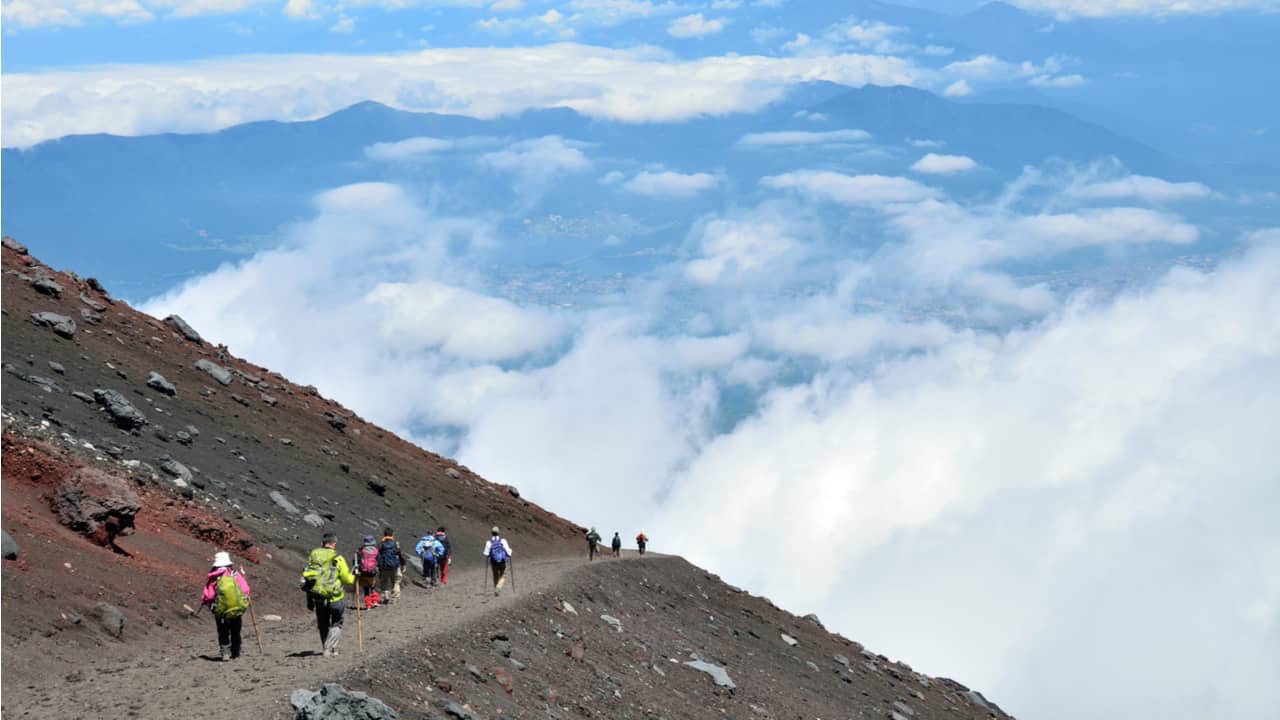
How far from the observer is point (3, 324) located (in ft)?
107

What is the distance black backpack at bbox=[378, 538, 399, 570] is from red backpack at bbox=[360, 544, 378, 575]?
1517 mm

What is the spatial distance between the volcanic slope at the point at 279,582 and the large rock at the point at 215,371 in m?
0.12

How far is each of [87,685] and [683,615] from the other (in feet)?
69.8

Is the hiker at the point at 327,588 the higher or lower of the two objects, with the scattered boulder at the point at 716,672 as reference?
higher

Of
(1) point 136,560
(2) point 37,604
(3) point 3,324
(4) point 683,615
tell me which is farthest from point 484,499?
(2) point 37,604

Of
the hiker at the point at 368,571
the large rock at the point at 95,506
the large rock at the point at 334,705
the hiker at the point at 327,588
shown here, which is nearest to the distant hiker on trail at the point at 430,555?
the hiker at the point at 368,571

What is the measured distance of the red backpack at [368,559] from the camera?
2220 cm

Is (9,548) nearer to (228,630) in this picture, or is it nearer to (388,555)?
(228,630)

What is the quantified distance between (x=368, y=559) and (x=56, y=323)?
17565 millimetres

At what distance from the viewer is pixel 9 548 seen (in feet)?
61.6

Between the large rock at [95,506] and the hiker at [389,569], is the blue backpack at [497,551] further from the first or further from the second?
the large rock at [95,506]

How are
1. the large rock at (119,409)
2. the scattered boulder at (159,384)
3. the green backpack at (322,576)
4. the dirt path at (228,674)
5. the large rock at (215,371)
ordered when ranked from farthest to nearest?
1. the large rock at (215,371)
2. the scattered boulder at (159,384)
3. the large rock at (119,409)
4. the green backpack at (322,576)
5. the dirt path at (228,674)

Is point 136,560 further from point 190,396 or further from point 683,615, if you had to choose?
point 683,615

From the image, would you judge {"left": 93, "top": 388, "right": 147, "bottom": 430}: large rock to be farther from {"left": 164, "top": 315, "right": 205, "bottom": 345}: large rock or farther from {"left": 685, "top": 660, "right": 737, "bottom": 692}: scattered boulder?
{"left": 685, "top": 660, "right": 737, "bottom": 692}: scattered boulder
